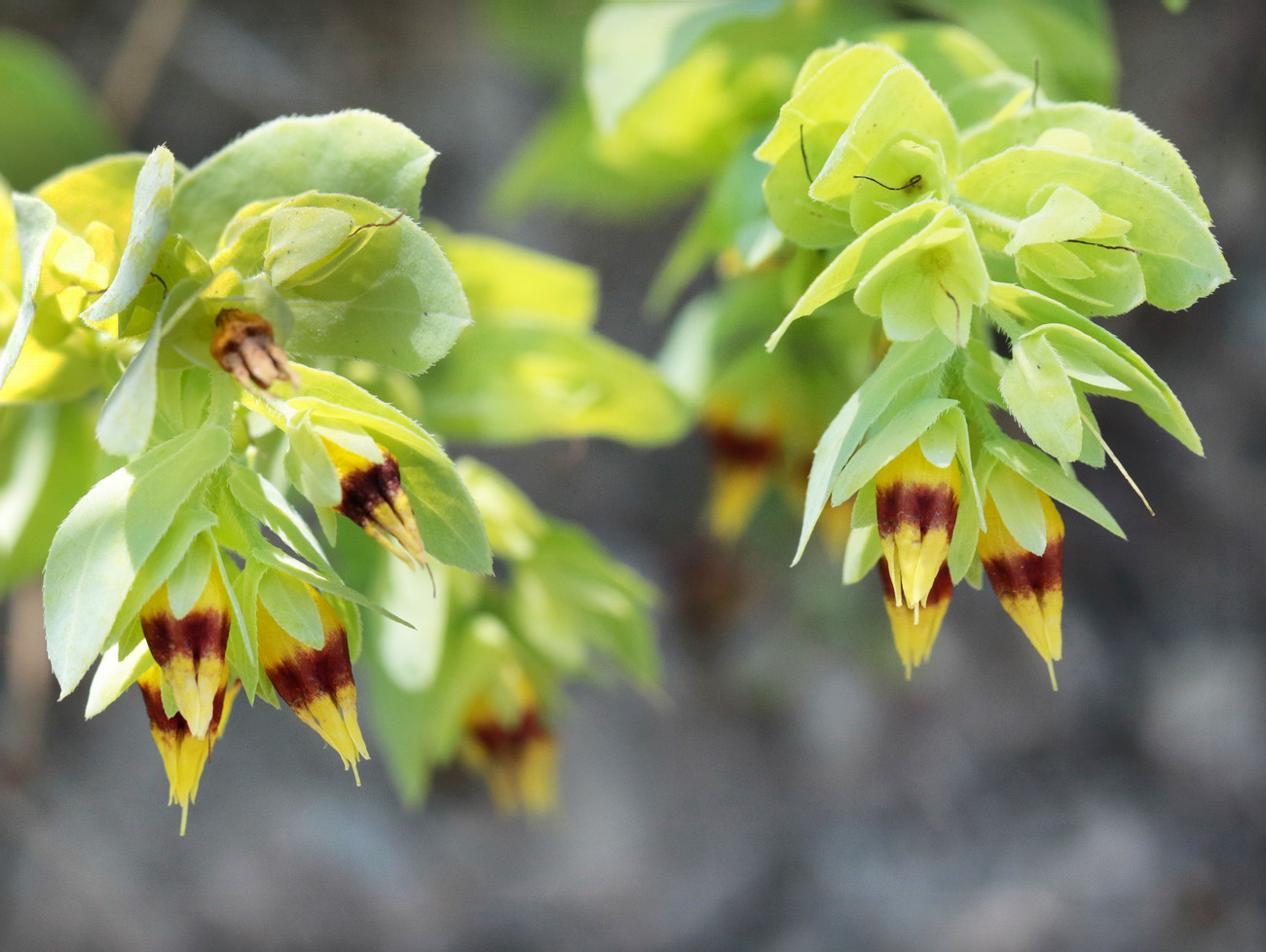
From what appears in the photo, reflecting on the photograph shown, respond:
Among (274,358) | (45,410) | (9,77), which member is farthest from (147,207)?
(9,77)

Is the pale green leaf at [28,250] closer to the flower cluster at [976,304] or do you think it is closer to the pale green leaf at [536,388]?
the flower cluster at [976,304]

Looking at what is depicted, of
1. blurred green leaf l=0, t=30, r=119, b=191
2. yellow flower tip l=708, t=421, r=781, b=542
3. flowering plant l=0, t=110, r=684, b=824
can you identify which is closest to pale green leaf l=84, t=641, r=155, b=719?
flowering plant l=0, t=110, r=684, b=824

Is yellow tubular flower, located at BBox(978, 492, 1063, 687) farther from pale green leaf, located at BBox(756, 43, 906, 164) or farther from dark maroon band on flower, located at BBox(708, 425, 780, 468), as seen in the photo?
dark maroon band on flower, located at BBox(708, 425, 780, 468)

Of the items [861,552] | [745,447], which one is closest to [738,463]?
[745,447]

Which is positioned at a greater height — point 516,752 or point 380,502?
point 380,502

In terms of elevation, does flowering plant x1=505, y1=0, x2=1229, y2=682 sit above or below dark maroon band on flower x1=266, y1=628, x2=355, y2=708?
above

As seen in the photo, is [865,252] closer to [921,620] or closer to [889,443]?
[889,443]
